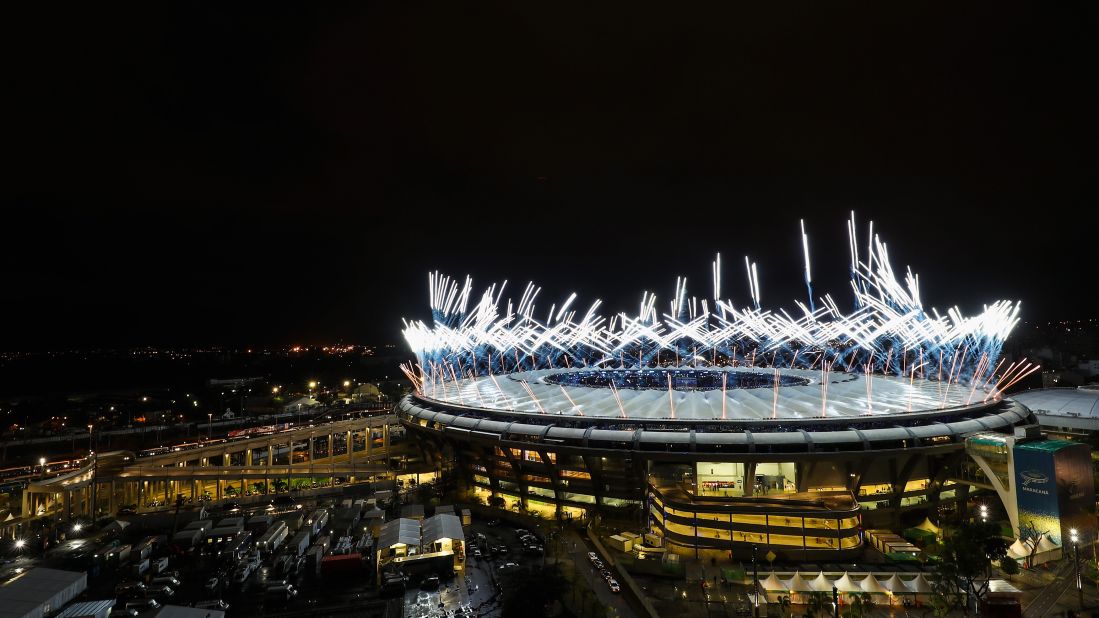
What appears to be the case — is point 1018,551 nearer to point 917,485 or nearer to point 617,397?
point 917,485

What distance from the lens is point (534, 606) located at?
2195 cm

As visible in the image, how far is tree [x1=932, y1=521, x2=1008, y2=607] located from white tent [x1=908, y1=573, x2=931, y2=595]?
347mm

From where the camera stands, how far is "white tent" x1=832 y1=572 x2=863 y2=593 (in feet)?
78.2

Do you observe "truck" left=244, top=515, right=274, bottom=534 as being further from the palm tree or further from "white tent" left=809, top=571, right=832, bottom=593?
"white tent" left=809, top=571, right=832, bottom=593

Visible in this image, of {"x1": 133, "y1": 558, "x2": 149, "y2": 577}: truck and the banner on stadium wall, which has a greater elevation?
the banner on stadium wall

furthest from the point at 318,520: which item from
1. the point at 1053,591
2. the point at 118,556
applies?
the point at 1053,591

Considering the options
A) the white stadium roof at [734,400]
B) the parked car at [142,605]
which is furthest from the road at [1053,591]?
the parked car at [142,605]

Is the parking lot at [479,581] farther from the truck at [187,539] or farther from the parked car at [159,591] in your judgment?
the truck at [187,539]

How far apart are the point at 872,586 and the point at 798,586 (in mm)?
2920

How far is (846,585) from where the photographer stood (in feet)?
78.8

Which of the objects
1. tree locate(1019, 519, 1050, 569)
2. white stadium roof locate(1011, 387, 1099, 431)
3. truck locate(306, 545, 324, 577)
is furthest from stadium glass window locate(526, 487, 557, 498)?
white stadium roof locate(1011, 387, 1099, 431)

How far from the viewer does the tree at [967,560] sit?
75.0 ft

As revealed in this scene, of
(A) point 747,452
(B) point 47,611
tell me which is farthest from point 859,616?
(B) point 47,611

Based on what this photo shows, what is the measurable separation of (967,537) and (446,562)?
22.8 meters
